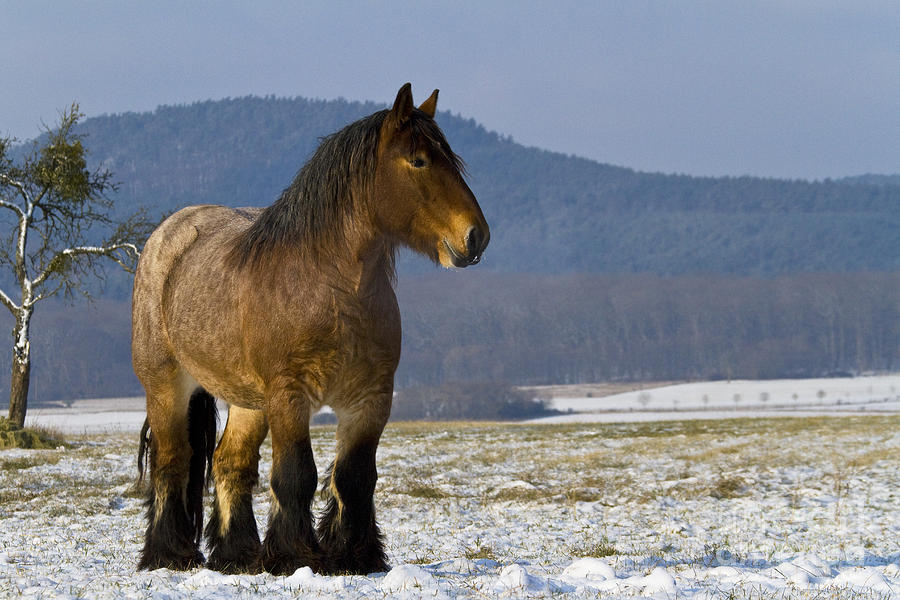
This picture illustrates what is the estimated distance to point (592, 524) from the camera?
11.5 metres

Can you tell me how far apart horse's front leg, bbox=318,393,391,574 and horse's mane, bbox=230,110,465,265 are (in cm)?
121

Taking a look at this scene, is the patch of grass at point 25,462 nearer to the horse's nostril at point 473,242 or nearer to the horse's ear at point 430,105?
the horse's ear at point 430,105

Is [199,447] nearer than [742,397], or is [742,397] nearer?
[199,447]

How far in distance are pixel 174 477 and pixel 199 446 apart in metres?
0.40

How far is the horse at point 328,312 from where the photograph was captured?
20.1 feet

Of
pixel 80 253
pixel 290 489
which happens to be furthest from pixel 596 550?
pixel 80 253

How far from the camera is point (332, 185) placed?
6.54 m

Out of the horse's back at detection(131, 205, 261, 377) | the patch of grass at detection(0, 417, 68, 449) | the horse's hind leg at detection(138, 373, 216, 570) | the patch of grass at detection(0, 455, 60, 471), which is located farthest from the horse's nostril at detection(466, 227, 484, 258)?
the patch of grass at detection(0, 417, 68, 449)

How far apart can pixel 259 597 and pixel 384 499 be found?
8065 millimetres

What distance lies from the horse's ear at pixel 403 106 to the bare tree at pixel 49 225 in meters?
20.6

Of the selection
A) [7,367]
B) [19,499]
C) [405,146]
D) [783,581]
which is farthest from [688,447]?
[7,367]

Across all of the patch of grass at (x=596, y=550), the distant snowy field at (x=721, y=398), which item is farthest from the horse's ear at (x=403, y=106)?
the distant snowy field at (x=721, y=398)

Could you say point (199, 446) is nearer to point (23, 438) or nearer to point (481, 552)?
point (481, 552)

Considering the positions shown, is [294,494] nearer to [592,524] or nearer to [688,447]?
[592,524]
